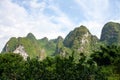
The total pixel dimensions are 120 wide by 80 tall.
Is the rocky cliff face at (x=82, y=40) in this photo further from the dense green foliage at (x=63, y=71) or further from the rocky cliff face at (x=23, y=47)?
the dense green foliage at (x=63, y=71)

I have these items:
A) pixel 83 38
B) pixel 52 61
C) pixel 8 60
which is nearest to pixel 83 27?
pixel 83 38

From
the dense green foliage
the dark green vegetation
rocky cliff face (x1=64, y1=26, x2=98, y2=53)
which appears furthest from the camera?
rocky cliff face (x1=64, y1=26, x2=98, y2=53)

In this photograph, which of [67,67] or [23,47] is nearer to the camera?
[67,67]

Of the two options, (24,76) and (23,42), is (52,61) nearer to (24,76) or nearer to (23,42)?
(24,76)

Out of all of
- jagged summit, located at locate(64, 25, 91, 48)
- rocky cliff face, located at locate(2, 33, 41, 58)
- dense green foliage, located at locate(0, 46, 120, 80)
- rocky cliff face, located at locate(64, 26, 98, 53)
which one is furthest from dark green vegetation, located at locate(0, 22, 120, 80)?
rocky cliff face, located at locate(2, 33, 41, 58)

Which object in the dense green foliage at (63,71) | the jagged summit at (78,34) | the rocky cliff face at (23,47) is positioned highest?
the jagged summit at (78,34)

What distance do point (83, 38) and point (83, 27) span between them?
7.70 meters

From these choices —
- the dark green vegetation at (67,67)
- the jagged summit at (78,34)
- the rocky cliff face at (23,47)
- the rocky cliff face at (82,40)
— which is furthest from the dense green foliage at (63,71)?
the rocky cliff face at (23,47)

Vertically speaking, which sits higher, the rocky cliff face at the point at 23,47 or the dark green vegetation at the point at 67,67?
the rocky cliff face at the point at 23,47

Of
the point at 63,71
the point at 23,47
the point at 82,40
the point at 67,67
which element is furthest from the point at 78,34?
the point at 63,71

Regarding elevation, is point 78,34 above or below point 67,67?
above

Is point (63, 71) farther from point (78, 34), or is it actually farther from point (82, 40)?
point (78, 34)

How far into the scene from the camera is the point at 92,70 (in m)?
40.6

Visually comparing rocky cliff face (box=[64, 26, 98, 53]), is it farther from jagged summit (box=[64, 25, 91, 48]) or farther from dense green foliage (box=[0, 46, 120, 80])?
dense green foliage (box=[0, 46, 120, 80])
